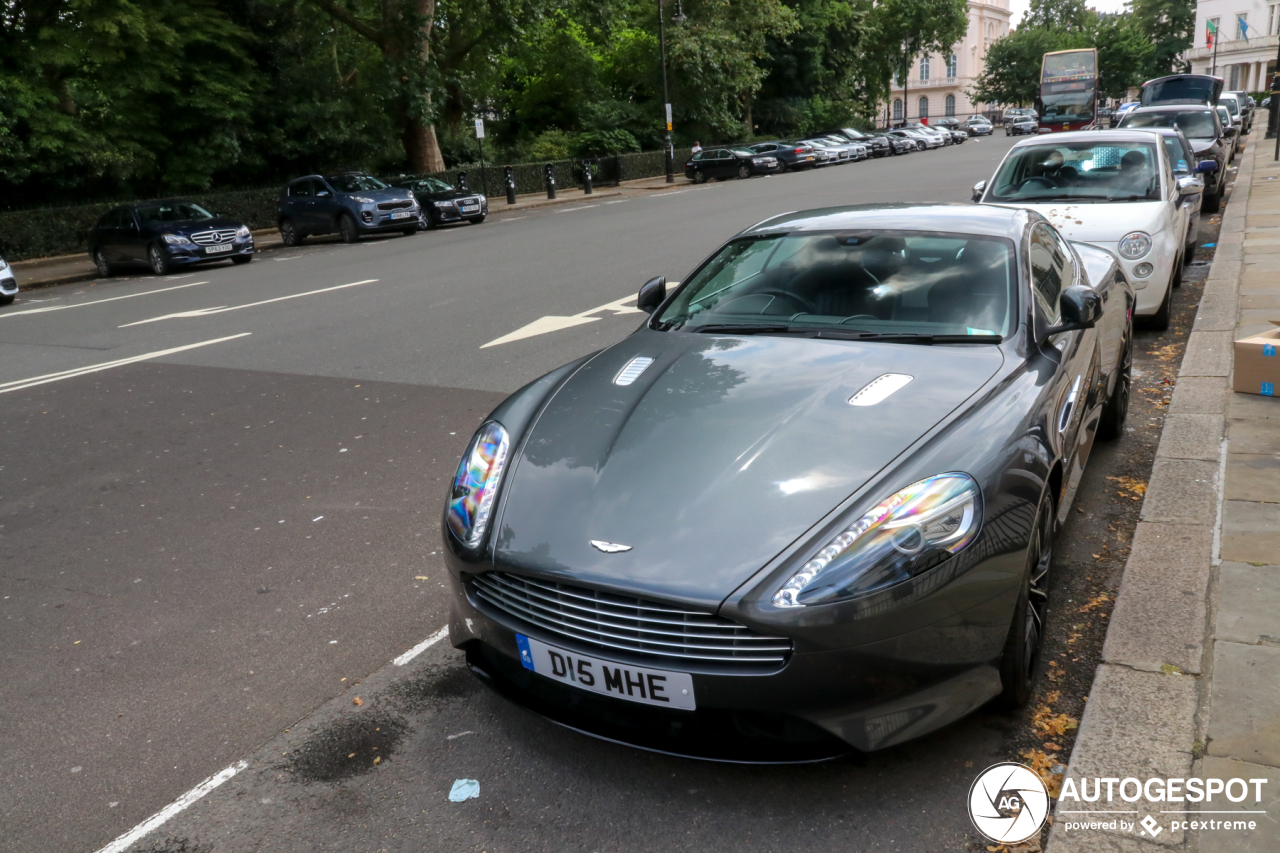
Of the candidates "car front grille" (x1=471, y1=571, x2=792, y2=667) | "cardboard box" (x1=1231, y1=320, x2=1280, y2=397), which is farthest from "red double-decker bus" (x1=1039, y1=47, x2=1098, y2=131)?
"car front grille" (x1=471, y1=571, x2=792, y2=667)

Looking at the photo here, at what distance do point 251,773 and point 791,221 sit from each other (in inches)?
127

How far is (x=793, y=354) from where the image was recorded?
380cm

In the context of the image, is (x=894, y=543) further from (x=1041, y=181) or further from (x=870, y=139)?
(x=870, y=139)

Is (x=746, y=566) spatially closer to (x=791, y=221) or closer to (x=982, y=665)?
(x=982, y=665)

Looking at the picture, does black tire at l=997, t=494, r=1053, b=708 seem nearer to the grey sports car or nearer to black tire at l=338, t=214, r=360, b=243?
the grey sports car

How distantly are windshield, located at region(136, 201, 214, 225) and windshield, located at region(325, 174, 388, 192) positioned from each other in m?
3.68

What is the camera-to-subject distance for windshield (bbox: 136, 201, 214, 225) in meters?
20.4

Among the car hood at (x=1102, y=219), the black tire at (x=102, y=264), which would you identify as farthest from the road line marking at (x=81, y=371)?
the black tire at (x=102, y=264)

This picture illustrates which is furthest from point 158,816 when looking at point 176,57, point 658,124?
point 658,124

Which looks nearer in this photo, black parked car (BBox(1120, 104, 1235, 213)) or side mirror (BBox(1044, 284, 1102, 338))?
side mirror (BBox(1044, 284, 1102, 338))

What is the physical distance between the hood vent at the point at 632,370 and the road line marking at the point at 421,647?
3.73 ft

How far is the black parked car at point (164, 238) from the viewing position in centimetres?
1966

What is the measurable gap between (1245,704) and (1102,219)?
20.5 feet

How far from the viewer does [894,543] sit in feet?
8.89
